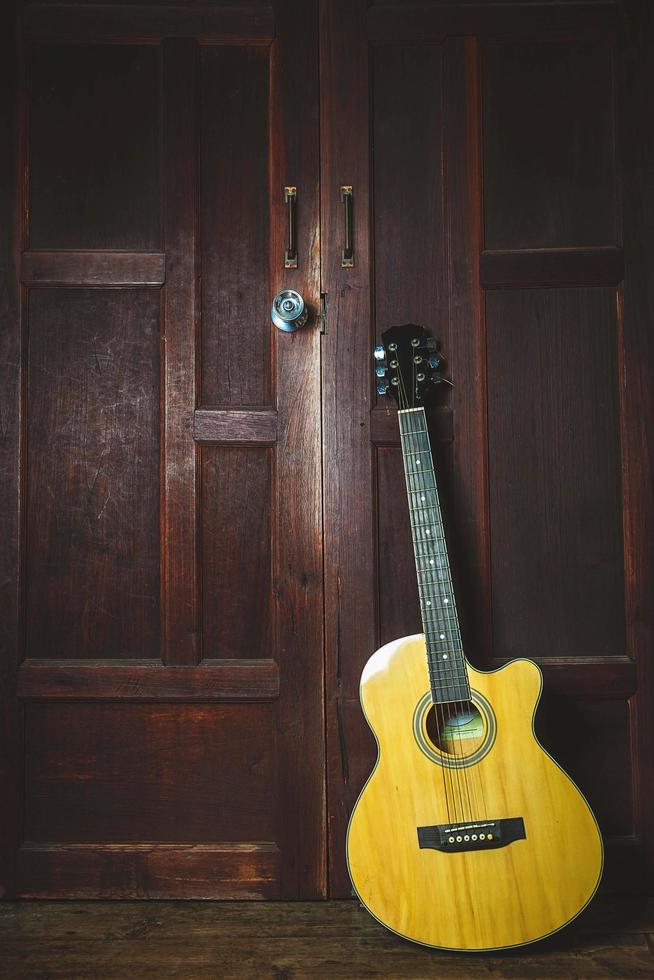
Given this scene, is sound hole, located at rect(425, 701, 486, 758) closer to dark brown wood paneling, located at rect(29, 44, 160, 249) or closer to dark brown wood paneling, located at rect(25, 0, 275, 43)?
dark brown wood paneling, located at rect(29, 44, 160, 249)

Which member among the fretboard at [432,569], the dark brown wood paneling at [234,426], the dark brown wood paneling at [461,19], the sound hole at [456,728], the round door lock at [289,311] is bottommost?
the sound hole at [456,728]

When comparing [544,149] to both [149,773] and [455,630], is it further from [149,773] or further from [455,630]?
[149,773]

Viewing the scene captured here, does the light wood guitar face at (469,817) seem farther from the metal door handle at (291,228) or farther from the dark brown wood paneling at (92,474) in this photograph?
the metal door handle at (291,228)

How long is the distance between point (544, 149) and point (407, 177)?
0.33m

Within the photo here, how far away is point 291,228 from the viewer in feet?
5.37

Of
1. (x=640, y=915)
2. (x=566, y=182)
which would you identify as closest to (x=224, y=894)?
(x=640, y=915)

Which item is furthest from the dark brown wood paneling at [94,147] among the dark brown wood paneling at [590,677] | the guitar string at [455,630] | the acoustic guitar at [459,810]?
the dark brown wood paneling at [590,677]

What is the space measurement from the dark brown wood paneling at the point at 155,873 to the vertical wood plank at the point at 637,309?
1.02 metres

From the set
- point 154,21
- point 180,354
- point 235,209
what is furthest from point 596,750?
point 154,21

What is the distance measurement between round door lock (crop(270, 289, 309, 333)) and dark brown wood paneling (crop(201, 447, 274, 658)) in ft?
0.98

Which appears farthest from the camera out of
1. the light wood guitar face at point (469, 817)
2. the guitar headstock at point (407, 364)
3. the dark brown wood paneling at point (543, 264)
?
the dark brown wood paneling at point (543, 264)

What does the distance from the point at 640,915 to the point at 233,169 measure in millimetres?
1926

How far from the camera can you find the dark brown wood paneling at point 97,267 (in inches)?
65.4

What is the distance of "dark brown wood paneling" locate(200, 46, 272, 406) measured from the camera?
1.67 m
